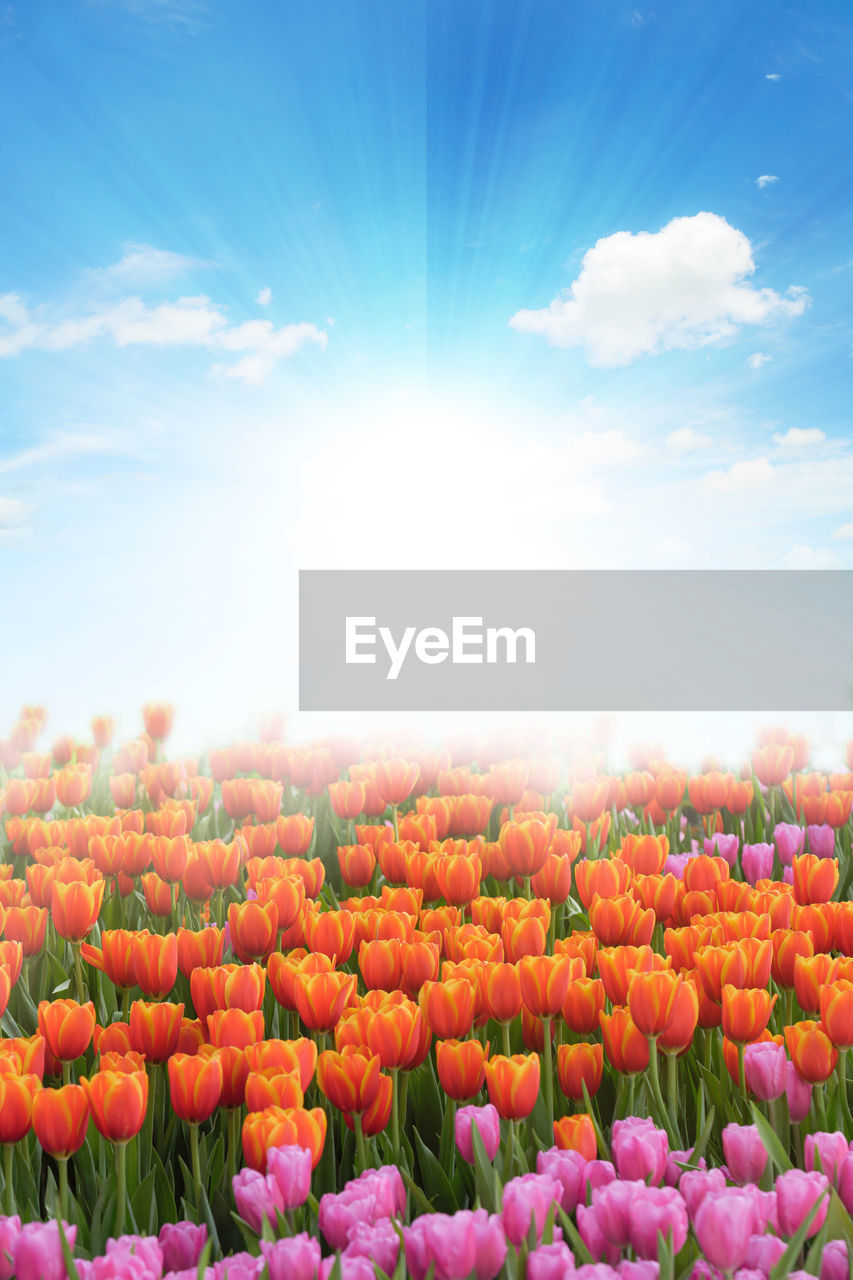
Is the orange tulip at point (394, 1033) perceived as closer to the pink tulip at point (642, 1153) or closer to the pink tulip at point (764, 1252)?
the pink tulip at point (642, 1153)

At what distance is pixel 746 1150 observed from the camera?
246 centimetres

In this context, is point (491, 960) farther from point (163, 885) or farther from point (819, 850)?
point (819, 850)

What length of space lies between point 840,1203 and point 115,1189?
1.72 metres

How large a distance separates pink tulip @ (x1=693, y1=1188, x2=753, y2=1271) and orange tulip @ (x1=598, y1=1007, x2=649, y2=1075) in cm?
82

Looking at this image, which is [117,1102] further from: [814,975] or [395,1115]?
[814,975]

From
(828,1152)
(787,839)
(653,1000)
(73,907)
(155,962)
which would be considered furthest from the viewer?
(787,839)

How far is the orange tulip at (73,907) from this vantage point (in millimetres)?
3701

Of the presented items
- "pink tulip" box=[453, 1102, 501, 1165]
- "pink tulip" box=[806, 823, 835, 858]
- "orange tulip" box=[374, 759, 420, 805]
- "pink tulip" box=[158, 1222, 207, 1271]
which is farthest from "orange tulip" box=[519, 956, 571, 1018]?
"pink tulip" box=[806, 823, 835, 858]

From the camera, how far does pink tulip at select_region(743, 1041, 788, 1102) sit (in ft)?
8.92

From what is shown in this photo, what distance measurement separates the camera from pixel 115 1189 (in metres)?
2.60

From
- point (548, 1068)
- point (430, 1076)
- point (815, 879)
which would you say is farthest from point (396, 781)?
point (548, 1068)

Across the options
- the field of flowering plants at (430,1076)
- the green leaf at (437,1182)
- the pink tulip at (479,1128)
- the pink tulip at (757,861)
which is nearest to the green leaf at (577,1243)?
the field of flowering plants at (430,1076)

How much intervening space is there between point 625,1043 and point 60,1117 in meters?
1.46

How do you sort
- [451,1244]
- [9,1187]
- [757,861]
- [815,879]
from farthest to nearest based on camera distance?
[757,861] < [815,879] < [9,1187] < [451,1244]
